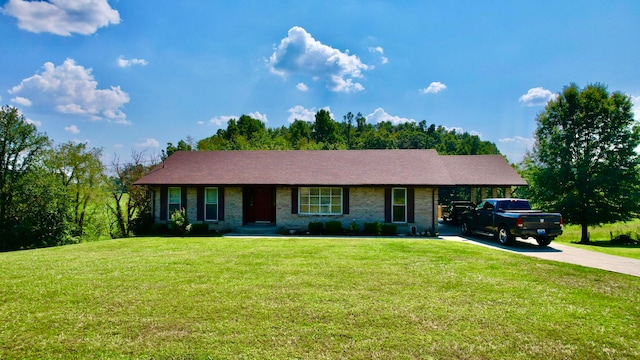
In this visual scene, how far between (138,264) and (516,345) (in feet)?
29.1

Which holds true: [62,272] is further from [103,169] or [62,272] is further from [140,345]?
[103,169]

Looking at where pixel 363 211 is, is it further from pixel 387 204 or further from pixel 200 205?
pixel 200 205

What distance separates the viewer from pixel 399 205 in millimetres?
17984

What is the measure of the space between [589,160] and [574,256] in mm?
13318

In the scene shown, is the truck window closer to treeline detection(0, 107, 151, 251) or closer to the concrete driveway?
the concrete driveway

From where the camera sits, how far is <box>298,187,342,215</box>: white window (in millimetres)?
18359

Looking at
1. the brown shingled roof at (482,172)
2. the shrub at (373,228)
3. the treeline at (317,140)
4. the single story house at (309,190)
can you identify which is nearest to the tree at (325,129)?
the treeline at (317,140)

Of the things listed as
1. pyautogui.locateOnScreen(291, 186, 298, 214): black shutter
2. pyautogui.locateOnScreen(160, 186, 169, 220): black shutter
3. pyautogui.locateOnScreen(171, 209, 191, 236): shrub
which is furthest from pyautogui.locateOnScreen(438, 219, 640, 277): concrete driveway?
pyautogui.locateOnScreen(160, 186, 169, 220): black shutter

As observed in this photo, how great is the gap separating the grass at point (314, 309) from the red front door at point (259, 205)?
29.9 ft

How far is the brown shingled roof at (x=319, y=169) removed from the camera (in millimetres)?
18125

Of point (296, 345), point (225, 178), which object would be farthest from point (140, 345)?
point (225, 178)

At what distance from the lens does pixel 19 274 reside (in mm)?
8375

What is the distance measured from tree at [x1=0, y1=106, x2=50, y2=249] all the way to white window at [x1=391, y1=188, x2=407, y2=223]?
20465mm

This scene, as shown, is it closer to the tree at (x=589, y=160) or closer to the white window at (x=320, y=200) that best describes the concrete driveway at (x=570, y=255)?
the white window at (x=320, y=200)
